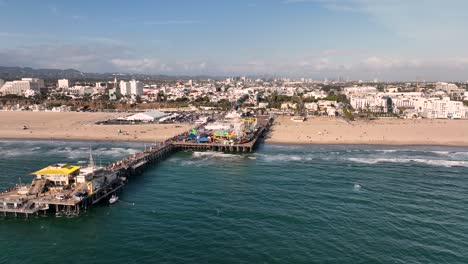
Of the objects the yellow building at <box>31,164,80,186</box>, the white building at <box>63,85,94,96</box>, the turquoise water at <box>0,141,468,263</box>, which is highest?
the white building at <box>63,85,94,96</box>

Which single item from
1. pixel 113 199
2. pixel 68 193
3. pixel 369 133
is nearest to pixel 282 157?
pixel 113 199

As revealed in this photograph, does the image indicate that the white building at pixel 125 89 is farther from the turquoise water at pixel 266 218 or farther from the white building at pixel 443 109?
the turquoise water at pixel 266 218

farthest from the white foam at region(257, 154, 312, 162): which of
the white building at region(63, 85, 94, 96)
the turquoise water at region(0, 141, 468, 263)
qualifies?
the white building at region(63, 85, 94, 96)


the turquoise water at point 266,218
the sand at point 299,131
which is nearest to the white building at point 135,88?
the sand at point 299,131

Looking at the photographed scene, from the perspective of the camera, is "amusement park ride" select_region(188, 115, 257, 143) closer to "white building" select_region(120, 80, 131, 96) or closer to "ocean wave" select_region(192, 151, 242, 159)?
"ocean wave" select_region(192, 151, 242, 159)

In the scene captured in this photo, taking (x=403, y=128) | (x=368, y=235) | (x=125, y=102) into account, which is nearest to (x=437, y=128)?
(x=403, y=128)

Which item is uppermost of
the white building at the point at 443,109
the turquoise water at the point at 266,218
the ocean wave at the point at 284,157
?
the white building at the point at 443,109
